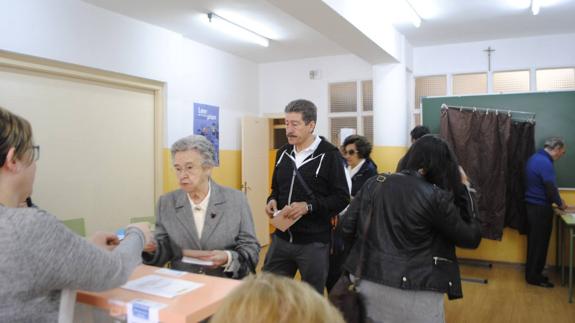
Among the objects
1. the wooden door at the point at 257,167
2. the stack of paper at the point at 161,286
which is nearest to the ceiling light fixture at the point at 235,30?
the wooden door at the point at 257,167

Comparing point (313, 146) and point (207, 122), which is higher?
point (207, 122)

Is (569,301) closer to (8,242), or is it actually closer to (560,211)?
(560,211)

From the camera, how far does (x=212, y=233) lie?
2068 millimetres

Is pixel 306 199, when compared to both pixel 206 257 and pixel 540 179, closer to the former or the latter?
pixel 206 257

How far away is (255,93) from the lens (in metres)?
7.24

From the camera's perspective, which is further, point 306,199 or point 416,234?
point 306,199

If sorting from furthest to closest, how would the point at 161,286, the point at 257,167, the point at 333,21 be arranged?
the point at 257,167 → the point at 333,21 → the point at 161,286

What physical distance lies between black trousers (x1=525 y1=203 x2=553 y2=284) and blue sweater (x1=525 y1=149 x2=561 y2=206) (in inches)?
3.4

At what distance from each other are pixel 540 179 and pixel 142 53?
4.50 meters

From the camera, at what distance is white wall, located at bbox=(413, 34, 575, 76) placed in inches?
223

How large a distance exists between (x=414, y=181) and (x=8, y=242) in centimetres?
148

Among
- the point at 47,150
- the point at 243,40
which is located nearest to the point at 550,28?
the point at 243,40

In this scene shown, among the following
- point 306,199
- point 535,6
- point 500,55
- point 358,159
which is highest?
point 535,6

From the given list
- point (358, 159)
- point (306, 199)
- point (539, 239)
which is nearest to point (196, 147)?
point (306, 199)
